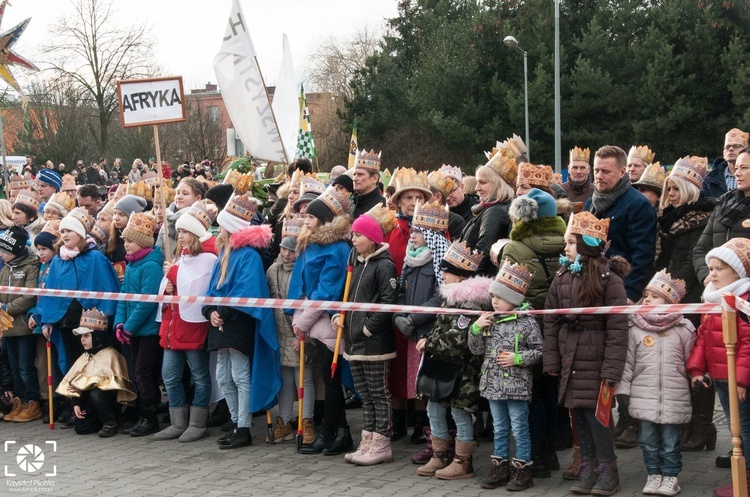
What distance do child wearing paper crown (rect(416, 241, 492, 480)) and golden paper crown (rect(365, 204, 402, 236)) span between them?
101 cm

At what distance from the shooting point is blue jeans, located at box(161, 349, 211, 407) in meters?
9.21

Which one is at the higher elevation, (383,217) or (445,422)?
(383,217)

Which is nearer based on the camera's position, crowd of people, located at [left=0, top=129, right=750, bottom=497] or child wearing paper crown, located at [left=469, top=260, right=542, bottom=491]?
crowd of people, located at [left=0, top=129, right=750, bottom=497]

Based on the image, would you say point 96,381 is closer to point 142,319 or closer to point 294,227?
point 142,319

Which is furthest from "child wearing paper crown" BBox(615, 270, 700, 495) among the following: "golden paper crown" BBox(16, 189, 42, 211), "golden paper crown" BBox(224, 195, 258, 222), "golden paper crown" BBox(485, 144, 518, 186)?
"golden paper crown" BBox(16, 189, 42, 211)

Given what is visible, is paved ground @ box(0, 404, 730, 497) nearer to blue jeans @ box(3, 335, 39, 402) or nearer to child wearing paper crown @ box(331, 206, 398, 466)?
child wearing paper crown @ box(331, 206, 398, 466)

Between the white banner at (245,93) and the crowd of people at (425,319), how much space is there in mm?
3909

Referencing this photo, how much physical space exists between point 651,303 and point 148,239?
197 inches

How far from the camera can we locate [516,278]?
711cm

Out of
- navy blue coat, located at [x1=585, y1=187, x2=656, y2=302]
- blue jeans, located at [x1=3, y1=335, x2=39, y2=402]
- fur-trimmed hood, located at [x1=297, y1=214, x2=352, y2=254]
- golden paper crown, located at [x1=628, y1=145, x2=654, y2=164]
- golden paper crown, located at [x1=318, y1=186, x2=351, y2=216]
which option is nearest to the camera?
navy blue coat, located at [x1=585, y1=187, x2=656, y2=302]

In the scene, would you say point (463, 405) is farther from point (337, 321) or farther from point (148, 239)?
point (148, 239)

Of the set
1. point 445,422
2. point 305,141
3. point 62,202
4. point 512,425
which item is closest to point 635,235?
point 512,425

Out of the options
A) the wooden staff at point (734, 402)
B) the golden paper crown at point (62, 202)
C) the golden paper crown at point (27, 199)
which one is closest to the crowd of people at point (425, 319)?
the wooden staff at point (734, 402)

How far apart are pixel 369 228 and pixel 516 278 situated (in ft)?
4.89
